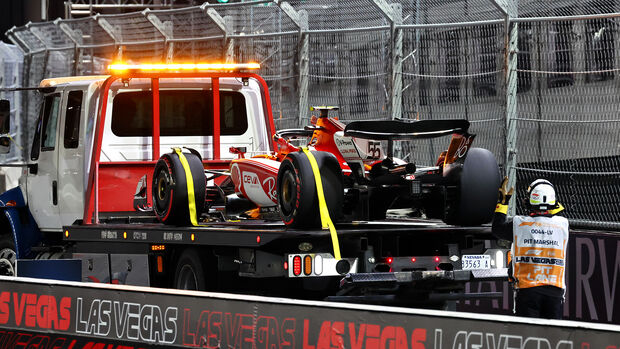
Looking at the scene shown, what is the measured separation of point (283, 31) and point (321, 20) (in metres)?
0.71

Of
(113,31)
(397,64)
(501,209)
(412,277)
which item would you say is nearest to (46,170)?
(397,64)

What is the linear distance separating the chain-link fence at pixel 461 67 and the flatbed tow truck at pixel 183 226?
963 millimetres

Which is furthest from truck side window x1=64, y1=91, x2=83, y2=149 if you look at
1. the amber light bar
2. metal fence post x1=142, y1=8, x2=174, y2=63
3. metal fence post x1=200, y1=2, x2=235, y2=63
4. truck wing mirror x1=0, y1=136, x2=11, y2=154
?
metal fence post x1=142, y1=8, x2=174, y2=63

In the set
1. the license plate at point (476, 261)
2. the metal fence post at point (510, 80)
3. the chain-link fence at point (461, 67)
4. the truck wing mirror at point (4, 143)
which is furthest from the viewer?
the metal fence post at point (510, 80)

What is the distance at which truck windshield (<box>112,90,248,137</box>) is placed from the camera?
1263 centimetres

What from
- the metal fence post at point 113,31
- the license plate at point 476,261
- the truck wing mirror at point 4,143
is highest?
the metal fence post at point 113,31

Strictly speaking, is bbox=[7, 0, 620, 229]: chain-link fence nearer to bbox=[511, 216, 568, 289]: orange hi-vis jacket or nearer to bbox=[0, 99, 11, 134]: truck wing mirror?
bbox=[0, 99, 11, 134]: truck wing mirror

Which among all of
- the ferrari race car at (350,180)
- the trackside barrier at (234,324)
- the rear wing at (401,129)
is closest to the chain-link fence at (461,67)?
the ferrari race car at (350,180)

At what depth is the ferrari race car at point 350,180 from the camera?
952 cm

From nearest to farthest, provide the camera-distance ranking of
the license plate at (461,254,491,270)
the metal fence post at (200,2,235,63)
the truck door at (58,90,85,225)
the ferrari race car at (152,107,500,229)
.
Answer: the ferrari race car at (152,107,500,229) → the license plate at (461,254,491,270) → the truck door at (58,90,85,225) → the metal fence post at (200,2,235,63)

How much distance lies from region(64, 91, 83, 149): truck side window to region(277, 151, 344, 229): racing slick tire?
3370 mm

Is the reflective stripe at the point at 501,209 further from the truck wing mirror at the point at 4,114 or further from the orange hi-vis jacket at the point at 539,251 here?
the truck wing mirror at the point at 4,114

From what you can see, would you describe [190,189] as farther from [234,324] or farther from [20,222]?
[234,324]

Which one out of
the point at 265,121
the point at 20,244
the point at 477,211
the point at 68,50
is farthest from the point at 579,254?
the point at 68,50
